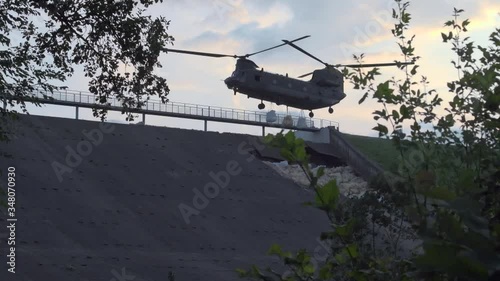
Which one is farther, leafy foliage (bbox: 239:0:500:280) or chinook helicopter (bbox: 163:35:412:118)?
chinook helicopter (bbox: 163:35:412:118)

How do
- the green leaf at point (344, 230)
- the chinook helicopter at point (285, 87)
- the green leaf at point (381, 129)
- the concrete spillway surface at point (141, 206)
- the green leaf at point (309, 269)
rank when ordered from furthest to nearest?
the chinook helicopter at point (285, 87), the concrete spillway surface at point (141, 206), the green leaf at point (381, 129), the green leaf at point (309, 269), the green leaf at point (344, 230)

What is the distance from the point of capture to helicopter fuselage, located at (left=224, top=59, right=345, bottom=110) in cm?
5531

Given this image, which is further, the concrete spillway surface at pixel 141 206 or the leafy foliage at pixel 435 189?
the concrete spillway surface at pixel 141 206

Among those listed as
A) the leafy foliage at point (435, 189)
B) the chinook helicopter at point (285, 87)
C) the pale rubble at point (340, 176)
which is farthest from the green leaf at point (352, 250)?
the chinook helicopter at point (285, 87)

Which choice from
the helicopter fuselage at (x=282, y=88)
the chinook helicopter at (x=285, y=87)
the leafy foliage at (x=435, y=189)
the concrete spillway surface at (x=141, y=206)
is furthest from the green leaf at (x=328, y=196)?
the helicopter fuselage at (x=282, y=88)

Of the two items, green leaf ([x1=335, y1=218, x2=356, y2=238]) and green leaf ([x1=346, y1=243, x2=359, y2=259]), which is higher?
green leaf ([x1=335, y1=218, x2=356, y2=238])

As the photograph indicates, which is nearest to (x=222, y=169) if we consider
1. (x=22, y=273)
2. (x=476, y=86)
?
(x=22, y=273)

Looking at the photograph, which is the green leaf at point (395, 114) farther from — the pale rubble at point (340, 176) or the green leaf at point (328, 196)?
the pale rubble at point (340, 176)

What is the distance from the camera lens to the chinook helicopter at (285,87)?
181 feet

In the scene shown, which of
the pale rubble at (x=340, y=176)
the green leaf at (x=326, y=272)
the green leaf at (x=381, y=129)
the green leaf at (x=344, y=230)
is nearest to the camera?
the green leaf at (x=344, y=230)

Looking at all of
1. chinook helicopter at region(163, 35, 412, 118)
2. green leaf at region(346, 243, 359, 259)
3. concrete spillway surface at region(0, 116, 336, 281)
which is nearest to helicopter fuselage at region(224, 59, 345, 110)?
chinook helicopter at region(163, 35, 412, 118)

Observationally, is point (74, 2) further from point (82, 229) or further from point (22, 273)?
point (82, 229)

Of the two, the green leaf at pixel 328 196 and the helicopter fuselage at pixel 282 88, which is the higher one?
the helicopter fuselage at pixel 282 88

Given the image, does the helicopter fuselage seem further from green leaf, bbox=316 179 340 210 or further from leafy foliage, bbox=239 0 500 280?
green leaf, bbox=316 179 340 210
